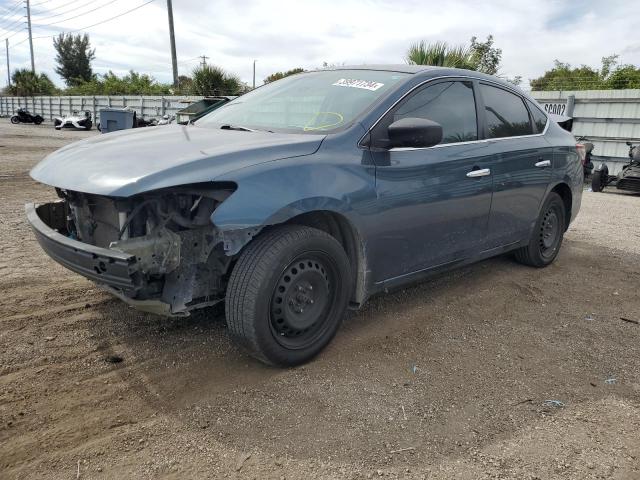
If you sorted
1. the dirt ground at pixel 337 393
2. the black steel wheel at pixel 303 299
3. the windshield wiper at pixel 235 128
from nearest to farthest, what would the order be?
the dirt ground at pixel 337 393 → the black steel wheel at pixel 303 299 → the windshield wiper at pixel 235 128

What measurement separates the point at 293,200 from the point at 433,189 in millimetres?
1153

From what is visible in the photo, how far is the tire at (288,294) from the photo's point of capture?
2652 mm

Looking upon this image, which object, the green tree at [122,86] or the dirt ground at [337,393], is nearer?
the dirt ground at [337,393]

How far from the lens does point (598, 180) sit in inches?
441

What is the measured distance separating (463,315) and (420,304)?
0.33 m

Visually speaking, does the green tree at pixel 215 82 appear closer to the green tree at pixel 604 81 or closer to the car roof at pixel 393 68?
the green tree at pixel 604 81

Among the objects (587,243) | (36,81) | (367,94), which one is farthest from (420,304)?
(36,81)

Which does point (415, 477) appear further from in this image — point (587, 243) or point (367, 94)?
point (587, 243)

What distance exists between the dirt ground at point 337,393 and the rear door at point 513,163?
24.6 inches

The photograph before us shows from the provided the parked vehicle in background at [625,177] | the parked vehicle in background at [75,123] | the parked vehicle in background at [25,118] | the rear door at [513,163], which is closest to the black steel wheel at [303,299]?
the rear door at [513,163]

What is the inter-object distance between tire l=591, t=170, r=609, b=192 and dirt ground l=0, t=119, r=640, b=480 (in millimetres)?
7998

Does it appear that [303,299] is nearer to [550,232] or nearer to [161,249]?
[161,249]

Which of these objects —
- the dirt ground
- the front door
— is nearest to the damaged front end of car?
the dirt ground

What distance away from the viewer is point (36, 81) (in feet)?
176
